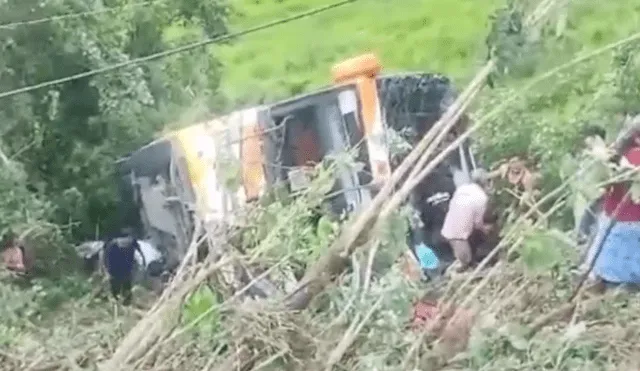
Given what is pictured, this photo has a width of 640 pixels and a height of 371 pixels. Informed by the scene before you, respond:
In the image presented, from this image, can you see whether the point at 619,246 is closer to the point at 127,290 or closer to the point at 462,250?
the point at 462,250

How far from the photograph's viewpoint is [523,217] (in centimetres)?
412

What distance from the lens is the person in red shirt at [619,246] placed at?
4.12 m

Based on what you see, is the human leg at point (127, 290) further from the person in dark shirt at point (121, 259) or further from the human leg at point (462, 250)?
the human leg at point (462, 250)

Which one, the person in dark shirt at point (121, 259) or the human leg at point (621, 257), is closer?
the human leg at point (621, 257)

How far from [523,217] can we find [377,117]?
165cm

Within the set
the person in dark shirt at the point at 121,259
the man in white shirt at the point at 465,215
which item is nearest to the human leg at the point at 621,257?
the man in white shirt at the point at 465,215

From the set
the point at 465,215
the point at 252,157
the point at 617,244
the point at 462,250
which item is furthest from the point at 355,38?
the point at 617,244

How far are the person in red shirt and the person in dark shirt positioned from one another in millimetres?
2003

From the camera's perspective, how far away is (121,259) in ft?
19.9

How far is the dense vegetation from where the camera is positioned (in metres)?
3.71

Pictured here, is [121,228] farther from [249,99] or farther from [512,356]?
[512,356]

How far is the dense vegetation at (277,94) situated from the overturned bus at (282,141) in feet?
0.55

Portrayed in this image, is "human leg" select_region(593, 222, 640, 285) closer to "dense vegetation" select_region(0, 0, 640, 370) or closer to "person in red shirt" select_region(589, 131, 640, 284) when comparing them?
"person in red shirt" select_region(589, 131, 640, 284)

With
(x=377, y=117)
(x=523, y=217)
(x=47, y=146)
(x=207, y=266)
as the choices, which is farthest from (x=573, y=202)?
(x=47, y=146)
